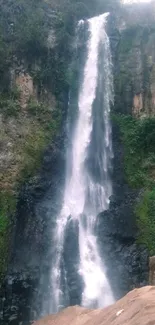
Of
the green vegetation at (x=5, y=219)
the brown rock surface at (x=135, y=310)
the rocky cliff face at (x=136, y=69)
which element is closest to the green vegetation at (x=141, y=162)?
the rocky cliff face at (x=136, y=69)

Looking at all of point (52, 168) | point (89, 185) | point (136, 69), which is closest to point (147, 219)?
point (89, 185)

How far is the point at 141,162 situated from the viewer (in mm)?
22078

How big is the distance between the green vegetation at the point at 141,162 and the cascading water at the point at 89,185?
3.98 ft

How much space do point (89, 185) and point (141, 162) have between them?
3.51 m

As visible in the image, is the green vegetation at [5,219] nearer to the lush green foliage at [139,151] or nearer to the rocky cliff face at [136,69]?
the lush green foliage at [139,151]

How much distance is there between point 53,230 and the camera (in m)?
18.3

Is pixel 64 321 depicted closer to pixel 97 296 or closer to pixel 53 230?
pixel 97 296

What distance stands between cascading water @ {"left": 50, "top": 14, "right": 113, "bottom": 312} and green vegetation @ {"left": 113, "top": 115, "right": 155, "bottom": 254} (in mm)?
1213

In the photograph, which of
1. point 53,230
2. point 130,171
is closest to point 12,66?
point 130,171

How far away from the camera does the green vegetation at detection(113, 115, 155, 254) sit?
18875 mm

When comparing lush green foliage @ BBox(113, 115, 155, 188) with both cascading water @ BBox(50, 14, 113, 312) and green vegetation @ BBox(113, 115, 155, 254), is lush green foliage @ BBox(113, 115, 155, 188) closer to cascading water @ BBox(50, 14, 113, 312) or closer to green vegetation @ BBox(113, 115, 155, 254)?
green vegetation @ BBox(113, 115, 155, 254)

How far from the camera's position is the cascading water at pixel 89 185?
16000mm

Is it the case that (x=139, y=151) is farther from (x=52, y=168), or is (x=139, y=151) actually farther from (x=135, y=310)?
(x=135, y=310)

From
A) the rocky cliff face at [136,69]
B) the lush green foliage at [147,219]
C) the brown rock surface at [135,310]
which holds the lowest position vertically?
the brown rock surface at [135,310]
